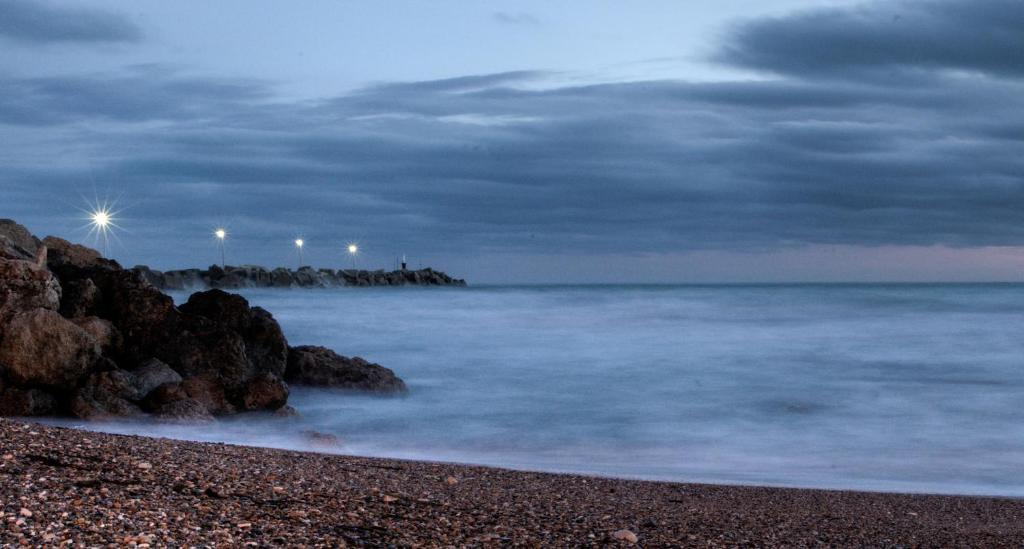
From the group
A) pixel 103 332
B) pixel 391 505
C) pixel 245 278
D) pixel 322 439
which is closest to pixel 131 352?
pixel 103 332

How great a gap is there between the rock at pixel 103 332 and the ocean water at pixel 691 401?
2.08 m

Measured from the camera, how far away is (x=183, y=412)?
35.2ft

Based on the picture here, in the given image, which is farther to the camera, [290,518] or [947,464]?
[947,464]

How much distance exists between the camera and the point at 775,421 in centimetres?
1351

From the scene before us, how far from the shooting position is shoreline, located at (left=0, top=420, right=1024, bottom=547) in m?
4.79

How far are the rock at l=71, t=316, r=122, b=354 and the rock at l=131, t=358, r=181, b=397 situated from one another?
825mm

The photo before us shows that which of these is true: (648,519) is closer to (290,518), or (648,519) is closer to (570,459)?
(290,518)

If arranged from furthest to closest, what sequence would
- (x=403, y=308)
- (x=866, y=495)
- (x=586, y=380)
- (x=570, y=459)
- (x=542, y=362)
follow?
→ (x=403, y=308), (x=542, y=362), (x=586, y=380), (x=570, y=459), (x=866, y=495)

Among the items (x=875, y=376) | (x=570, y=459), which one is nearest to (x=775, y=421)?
(x=570, y=459)

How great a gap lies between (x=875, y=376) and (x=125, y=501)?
16.0 m

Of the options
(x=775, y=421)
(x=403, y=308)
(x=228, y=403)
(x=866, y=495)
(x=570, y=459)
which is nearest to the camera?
(x=866, y=495)

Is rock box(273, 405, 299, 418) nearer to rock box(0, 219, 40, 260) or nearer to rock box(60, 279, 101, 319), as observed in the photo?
rock box(60, 279, 101, 319)

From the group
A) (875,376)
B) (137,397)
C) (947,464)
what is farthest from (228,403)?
(875,376)

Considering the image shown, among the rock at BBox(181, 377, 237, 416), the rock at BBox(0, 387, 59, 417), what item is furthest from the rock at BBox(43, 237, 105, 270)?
the rock at BBox(181, 377, 237, 416)
